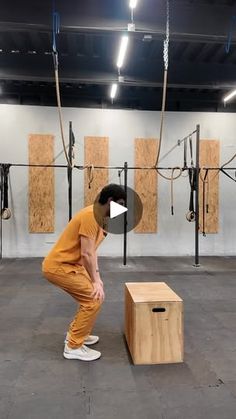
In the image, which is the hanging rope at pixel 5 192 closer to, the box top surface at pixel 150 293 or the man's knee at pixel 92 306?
the box top surface at pixel 150 293

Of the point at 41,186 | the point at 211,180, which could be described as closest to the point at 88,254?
the point at 41,186

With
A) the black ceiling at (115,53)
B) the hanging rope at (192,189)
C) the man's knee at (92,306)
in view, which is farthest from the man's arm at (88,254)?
the hanging rope at (192,189)

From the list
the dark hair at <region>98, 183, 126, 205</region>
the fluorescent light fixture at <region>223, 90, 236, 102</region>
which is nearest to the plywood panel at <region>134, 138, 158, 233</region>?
the fluorescent light fixture at <region>223, 90, 236, 102</region>

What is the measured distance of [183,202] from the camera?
7.17 m

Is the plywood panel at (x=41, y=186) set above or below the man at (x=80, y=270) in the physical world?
above

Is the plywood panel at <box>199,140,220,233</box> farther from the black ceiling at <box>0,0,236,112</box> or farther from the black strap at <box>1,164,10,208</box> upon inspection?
the black strap at <box>1,164,10,208</box>

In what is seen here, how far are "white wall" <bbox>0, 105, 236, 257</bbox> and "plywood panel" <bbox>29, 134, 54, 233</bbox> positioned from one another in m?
0.11

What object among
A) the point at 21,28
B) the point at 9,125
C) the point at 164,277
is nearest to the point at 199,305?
the point at 164,277

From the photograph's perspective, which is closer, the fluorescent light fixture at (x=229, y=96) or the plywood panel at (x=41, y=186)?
the plywood panel at (x=41, y=186)

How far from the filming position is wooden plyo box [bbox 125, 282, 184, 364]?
246 cm

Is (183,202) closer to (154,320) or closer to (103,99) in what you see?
(103,99)

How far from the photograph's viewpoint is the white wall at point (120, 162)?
22.3 ft

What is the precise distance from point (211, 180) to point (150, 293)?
16.1ft

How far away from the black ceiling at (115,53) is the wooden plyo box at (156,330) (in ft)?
11.1
